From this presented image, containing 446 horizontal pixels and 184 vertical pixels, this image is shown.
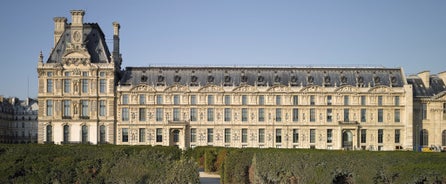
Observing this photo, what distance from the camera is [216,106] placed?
91.3 metres

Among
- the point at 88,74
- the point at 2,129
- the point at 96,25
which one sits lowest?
the point at 2,129

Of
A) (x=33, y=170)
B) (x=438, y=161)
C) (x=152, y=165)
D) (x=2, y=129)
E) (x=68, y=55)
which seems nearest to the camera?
(x=33, y=170)

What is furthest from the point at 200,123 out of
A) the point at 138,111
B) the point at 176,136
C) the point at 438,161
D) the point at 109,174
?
the point at 109,174

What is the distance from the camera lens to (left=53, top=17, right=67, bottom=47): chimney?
314ft

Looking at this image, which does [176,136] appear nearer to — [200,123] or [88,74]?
[200,123]

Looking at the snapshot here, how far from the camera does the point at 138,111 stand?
9075 centimetres

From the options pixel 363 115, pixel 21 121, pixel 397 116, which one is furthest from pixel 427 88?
pixel 21 121

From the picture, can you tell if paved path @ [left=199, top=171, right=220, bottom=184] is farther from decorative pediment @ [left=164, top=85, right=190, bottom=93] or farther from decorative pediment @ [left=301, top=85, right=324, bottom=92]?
decorative pediment @ [left=301, top=85, right=324, bottom=92]

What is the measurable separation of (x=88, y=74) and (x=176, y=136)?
16808 mm

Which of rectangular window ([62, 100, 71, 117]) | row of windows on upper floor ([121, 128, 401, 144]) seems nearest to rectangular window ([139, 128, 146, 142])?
row of windows on upper floor ([121, 128, 401, 144])

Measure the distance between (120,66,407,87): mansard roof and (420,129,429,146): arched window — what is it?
8.78m

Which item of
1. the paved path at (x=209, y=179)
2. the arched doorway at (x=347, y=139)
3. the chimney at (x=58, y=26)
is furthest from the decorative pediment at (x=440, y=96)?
the chimney at (x=58, y=26)

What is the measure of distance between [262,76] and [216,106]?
9.17 meters

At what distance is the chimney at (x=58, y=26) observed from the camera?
9581 cm
